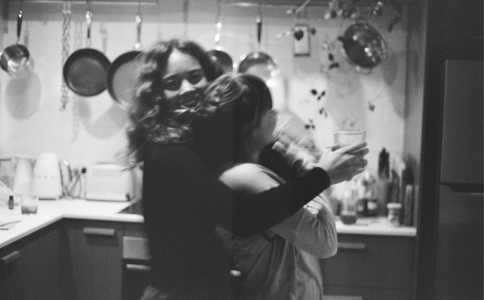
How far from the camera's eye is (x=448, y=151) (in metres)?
2.03

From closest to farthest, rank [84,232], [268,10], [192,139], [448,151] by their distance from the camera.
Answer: [192,139] < [448,151] < [84,232] < [268,10]

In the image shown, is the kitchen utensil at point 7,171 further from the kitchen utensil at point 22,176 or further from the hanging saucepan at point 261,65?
the hanging saucepan at point 261,65

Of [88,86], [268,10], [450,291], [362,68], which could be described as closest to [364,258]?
[450,291]

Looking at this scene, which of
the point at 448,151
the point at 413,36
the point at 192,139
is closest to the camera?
the point at 192,139

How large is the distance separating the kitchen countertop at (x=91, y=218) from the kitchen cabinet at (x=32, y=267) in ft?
0.15

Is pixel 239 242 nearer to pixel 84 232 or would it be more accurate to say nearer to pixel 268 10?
pixel 84 232

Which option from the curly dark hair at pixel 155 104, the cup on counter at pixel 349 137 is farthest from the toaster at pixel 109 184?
the cup on counter at pixel 349 137

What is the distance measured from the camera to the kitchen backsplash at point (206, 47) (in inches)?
101

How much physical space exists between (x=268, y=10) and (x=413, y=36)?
29.0 inches

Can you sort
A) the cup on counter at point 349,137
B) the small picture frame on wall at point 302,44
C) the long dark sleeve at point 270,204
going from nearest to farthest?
the long dark sleeve at point 270,204 < the cup on counter at point 349,137 < the small picture frame on wall at point 302,44

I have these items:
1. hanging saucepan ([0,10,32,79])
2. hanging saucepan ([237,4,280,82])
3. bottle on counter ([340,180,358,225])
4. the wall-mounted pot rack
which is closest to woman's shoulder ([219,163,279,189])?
bottle on counter ([340,180,358,225])

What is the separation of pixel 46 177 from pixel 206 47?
1.04m

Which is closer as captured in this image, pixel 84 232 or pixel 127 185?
pixel 84 232

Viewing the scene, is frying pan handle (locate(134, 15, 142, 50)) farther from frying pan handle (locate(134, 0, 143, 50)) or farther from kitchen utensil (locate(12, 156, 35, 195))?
kitchen utensil (locate(12, 156, 35, 195))
